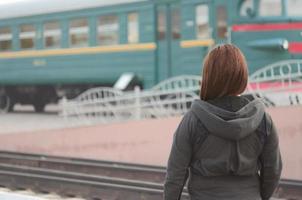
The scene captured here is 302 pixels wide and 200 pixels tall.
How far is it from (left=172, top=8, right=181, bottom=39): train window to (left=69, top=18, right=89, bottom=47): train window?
2791 millimetres

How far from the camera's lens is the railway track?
763 cm

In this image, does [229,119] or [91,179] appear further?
[91,179]

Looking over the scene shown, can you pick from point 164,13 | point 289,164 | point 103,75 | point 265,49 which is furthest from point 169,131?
point 103,75

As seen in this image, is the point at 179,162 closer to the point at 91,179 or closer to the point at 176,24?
the point at 91,179

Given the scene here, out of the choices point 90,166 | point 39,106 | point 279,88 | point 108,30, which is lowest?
point 39,106

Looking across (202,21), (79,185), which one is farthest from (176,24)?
(79,185)

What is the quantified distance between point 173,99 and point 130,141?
4.85 ft

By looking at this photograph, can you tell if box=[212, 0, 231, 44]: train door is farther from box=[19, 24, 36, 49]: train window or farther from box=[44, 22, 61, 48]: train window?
box=[19, 24, 36, 49]: train window

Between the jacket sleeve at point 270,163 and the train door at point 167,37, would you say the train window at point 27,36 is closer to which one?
the train door at point 167,37

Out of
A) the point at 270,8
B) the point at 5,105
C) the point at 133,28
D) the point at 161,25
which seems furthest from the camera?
the point at 5,105

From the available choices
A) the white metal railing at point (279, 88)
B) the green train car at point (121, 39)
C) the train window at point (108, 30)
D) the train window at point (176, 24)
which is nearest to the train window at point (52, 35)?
the green train car at point (121, 39)

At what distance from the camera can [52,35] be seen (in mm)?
17422

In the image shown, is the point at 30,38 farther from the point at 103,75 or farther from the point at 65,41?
the point at 103,75

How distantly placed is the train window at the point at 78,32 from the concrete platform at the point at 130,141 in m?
4.42
